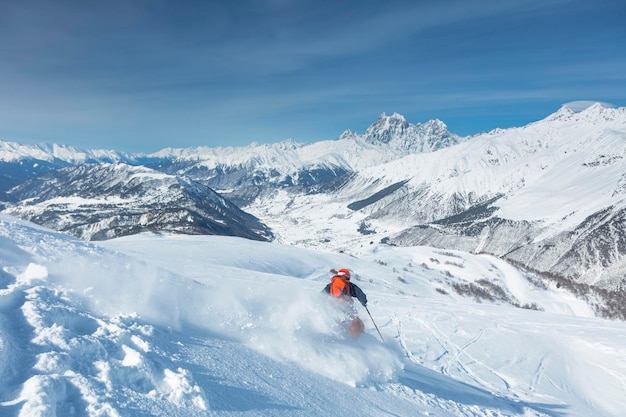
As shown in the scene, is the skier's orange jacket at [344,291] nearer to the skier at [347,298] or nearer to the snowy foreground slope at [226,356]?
the skier at [347,298]

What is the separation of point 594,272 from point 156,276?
156m

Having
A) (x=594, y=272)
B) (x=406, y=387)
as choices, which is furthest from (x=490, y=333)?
(x=594, y=272)

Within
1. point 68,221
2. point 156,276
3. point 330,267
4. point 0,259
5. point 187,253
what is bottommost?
point 68,221

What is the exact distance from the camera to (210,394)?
6.12 m

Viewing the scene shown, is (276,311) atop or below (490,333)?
atop

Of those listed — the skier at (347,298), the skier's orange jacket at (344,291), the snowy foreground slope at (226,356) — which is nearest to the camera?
the snowy foreground slope at (226,356)

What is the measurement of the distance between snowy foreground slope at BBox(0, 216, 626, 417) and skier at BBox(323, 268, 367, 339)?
394 mm

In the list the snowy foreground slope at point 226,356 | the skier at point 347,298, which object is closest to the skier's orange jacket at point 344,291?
the skier at point 347,298

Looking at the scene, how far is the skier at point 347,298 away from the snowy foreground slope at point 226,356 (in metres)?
0.39

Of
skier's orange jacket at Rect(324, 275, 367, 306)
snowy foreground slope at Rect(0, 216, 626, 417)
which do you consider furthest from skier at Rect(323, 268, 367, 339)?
snowy foreground slope at Rect(0, 216, 626, 417)

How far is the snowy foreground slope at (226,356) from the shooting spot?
18.1ft

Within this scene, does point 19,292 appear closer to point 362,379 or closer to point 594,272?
point 362,379

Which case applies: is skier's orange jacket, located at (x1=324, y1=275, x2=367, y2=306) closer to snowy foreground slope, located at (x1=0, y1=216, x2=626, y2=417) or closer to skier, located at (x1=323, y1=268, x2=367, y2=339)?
skier, located at (x1=323, y1=268, x2=367, y2=339)

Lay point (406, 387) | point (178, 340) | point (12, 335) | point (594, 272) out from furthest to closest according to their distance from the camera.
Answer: point (594, 272) < point (406, 387) < point (178, 340) < point (12, 335)
